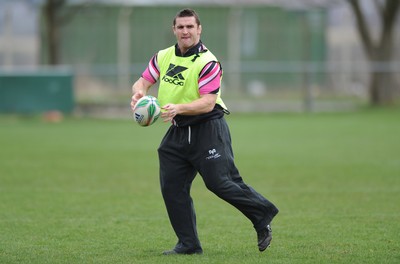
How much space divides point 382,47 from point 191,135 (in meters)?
26.7

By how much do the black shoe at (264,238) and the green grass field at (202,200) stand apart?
0.33ft

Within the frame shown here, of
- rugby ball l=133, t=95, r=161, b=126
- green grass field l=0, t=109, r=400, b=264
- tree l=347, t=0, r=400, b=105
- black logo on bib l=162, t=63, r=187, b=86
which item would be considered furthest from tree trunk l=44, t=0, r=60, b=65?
rugby ball l=133, t=95, r=161, b=126

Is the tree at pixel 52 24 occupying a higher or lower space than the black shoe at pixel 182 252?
higher

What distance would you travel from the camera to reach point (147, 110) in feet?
23.9

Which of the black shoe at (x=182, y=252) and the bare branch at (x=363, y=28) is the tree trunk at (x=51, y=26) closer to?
the bare branch at (x=363, y=28)

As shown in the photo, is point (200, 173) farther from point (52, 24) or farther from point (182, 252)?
point (52, 24)

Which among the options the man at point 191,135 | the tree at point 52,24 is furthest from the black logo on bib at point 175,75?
the tree at point 52,24

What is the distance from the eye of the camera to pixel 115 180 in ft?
44.9

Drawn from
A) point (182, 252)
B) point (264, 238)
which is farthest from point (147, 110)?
point (264, 238)

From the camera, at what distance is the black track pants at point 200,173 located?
7.57m

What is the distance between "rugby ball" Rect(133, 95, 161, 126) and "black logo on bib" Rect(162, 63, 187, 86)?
11.1 inches

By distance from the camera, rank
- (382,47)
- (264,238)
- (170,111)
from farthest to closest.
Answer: (382,47) < (264,238) < (170,111)

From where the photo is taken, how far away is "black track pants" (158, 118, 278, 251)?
24.8ft

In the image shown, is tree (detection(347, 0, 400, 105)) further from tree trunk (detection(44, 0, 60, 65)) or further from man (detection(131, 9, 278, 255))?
man (detection(131, 9, 278, 255))
